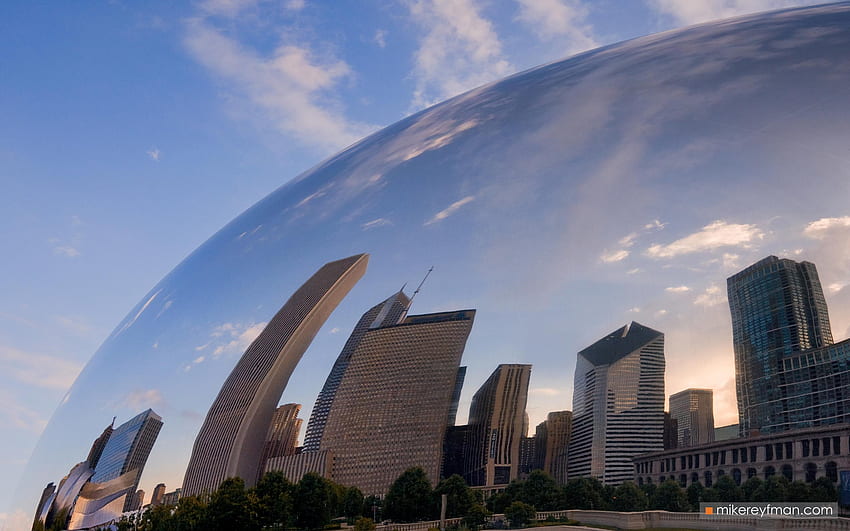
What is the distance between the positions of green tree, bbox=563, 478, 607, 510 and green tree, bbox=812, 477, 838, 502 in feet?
5.71

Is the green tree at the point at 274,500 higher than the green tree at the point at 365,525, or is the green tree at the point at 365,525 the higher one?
the green tree at the point at 274,500

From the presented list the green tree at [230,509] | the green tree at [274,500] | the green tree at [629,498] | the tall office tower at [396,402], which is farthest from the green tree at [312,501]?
the green tree at [629,498]

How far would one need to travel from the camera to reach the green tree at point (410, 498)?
24.0 ft

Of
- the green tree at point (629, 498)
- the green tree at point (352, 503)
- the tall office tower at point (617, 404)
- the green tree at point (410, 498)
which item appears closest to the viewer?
the green tree at point (629, 498)

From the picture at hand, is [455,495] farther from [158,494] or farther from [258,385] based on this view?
[158,494]

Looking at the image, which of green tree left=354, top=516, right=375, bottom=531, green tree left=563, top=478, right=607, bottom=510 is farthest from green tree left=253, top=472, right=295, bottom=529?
green tree left=563, top=478, right=607, bottom=510

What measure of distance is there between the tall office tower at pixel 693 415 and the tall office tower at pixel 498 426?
1379 millimetres

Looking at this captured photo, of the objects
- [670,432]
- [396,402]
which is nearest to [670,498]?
[670,432]

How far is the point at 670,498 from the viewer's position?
247 inches

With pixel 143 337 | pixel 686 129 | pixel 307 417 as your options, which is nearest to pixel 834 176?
pixel 686 129

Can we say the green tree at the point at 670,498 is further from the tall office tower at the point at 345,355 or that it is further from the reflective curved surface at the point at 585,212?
the tall office tower at the point at 345,355

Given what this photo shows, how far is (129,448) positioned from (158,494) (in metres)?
1.31

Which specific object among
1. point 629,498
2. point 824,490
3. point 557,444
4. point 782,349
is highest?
point 782,349

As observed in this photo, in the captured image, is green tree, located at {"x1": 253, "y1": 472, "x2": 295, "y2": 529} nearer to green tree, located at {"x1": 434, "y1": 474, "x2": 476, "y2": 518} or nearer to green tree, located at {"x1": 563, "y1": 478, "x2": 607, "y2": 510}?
green tree, located at {"x1": 434, "y1": 474, "x2": 476, "y2": 518}
